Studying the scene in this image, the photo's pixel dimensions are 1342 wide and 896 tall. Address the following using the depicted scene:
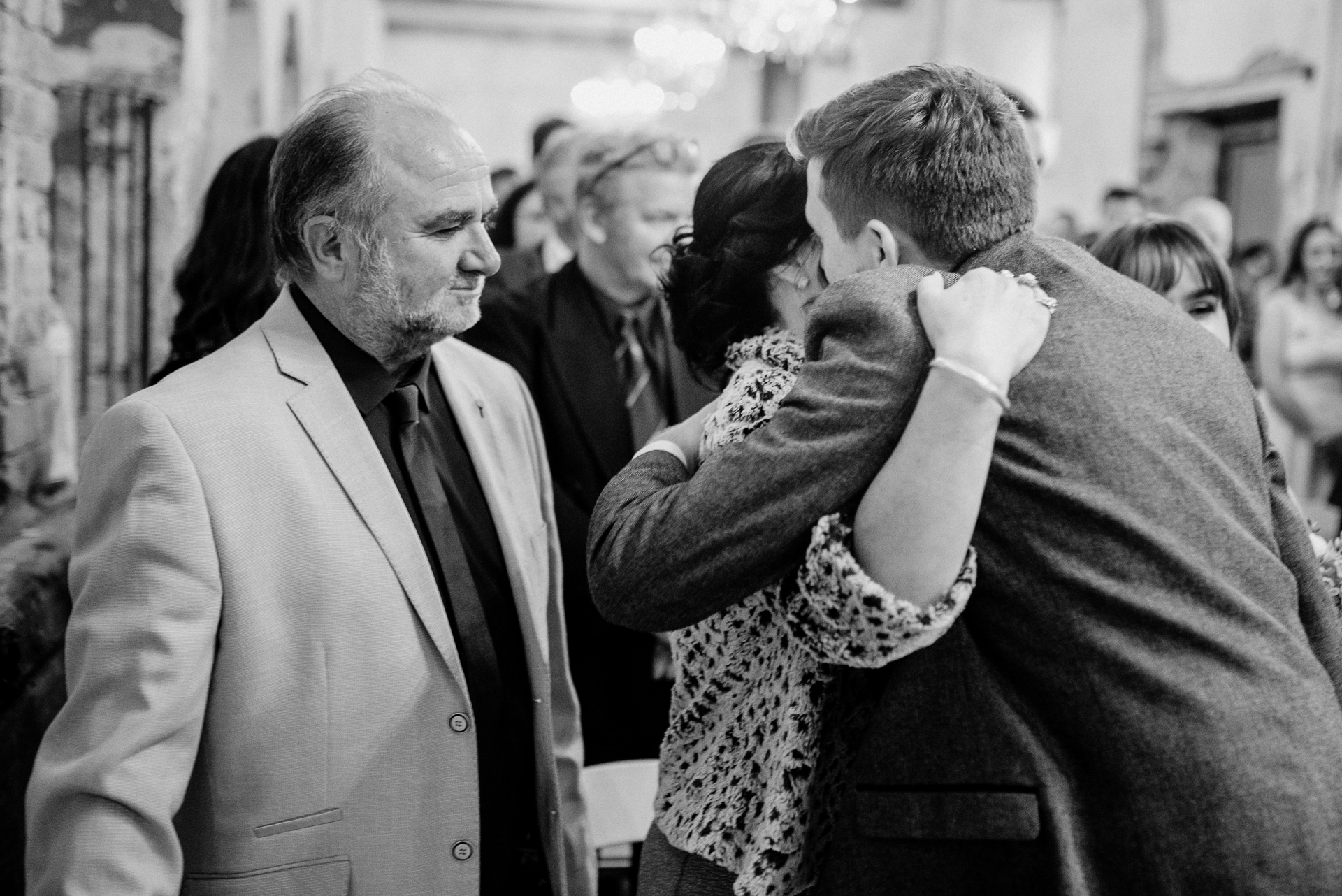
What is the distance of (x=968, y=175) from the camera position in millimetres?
1357

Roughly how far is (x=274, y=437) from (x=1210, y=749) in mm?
1226

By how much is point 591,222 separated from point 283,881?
2228mm

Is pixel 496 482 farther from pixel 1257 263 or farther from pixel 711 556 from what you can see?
pixel 1257 263

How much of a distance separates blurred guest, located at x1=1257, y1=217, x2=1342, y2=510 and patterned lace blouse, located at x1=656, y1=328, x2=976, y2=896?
464 centimetres

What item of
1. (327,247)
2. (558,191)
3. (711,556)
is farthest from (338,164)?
(558,191)

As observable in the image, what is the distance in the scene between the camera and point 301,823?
5.49 feet

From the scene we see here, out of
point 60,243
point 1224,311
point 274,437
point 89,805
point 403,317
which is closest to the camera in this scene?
point 89,805

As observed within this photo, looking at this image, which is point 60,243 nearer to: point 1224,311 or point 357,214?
point 357,214

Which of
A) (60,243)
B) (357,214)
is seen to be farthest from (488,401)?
(60,243)

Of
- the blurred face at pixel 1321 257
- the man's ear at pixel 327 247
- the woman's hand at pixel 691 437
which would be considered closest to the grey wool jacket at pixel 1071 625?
the woman's hand at pixel 691 437

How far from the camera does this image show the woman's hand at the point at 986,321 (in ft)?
4.08

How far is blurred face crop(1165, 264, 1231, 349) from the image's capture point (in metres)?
2.47

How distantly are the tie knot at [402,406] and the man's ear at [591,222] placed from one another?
1.62 metres

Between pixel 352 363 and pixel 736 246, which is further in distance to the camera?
pixel 352 363
